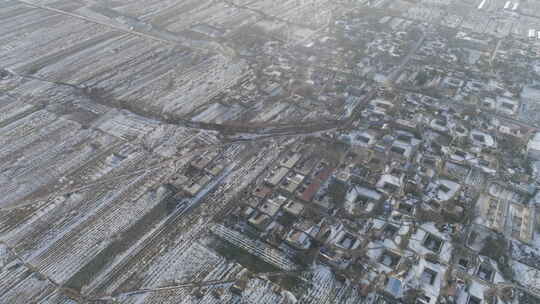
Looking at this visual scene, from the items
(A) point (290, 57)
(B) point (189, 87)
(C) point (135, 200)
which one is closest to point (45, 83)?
(B) point (189, 87)

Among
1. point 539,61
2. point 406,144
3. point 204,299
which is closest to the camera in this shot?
point 204,299

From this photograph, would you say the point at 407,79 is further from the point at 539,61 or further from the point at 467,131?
the point at 539,61

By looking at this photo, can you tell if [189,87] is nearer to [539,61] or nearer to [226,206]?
[226,206]

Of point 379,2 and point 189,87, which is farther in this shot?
point 379,2

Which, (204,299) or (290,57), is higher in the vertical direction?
(290,57)

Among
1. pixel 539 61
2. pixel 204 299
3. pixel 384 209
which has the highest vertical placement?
pixel 539 61

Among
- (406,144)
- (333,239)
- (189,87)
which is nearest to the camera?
(333,239)

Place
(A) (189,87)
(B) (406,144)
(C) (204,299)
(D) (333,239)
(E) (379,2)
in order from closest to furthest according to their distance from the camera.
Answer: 1. (C) (204,299)
2. (D) (333,239)
3. (B) (406,144)
4. (A) (189,87)
5. (E) (379,2)

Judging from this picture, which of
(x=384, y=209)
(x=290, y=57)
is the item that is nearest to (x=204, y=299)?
(x=384, y=209)

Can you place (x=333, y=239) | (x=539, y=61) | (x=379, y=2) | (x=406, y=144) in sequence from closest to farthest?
(x=333, y=239) < (x=406, y=144) < (x=539, y=61) < (x=379, y=2)
